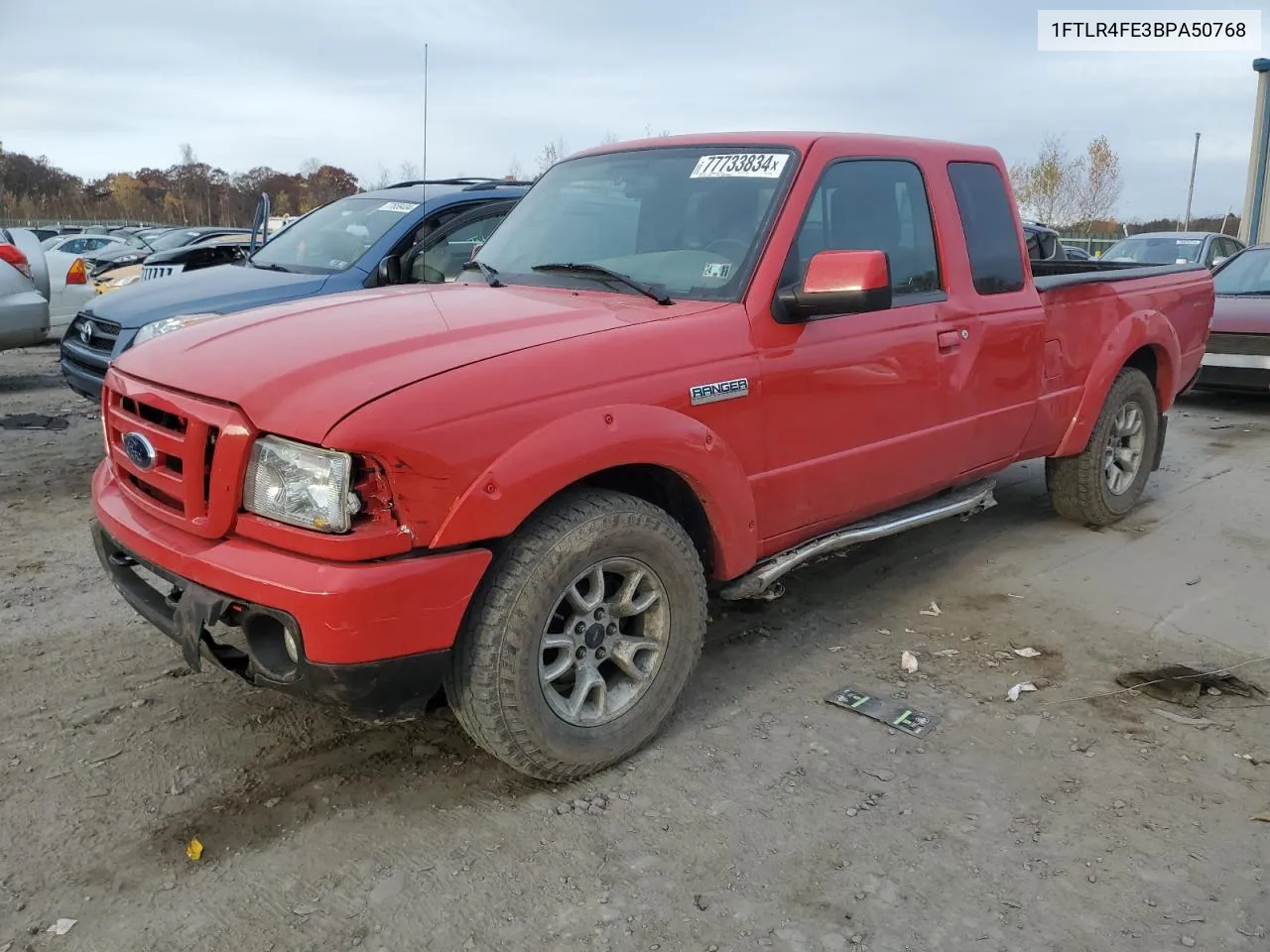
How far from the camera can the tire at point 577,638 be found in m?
2.74

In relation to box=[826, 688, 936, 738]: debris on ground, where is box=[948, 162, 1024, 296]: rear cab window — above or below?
above

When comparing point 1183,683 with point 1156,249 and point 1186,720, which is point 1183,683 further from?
point 1156,249

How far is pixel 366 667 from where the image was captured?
251 cm

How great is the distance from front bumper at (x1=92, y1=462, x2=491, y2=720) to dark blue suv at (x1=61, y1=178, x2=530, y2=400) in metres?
3.54

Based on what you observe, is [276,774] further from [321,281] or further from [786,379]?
[321,281]

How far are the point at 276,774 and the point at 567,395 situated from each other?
1463mm

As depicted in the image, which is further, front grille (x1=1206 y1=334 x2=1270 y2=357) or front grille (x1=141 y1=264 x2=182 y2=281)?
front grille (x1=141 y1=264 x2=182 y2=281)

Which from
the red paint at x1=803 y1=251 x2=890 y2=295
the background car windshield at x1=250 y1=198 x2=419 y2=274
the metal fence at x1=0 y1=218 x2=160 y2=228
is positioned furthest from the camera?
the metal fence at x1=0 y1=218 x2=160 y2=228

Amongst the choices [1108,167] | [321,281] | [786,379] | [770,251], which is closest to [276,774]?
[786,379]

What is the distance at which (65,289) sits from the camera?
1049 centimetres

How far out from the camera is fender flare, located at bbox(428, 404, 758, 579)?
2605 millimetres

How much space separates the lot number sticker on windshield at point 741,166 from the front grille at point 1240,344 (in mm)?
6872

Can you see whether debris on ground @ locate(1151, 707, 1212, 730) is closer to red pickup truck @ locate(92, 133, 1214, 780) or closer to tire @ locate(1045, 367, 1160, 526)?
red pickup truck @ locate(92, 133, 1214, 780)

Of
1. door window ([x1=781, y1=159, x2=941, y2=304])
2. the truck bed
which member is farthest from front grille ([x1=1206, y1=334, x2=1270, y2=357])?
door window ([x1=781, y1=159, x2=941, y2=304])
